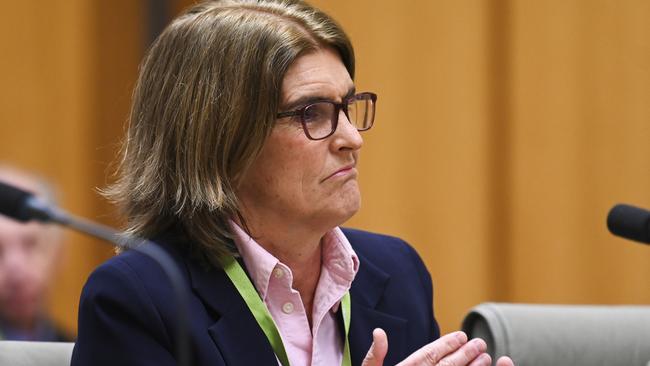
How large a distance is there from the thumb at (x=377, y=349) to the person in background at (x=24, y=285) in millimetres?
1403

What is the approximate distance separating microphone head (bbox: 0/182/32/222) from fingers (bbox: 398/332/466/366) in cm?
66

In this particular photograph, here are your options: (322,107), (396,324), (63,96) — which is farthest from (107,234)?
(63,96)

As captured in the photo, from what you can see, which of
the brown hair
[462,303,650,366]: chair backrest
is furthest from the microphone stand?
[462,303,650,366]: chair backrest

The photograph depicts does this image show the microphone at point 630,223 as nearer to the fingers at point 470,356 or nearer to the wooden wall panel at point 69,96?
the fingers at point 470,356

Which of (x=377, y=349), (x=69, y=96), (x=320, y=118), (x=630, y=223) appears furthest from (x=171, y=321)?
(x=69, y=96)

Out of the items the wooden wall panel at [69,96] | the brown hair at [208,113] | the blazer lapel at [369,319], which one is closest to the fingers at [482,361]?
the blazer lapel at [369,319]

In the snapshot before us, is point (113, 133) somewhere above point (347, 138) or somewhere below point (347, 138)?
below

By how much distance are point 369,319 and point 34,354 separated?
610mm

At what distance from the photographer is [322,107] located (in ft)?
6.35

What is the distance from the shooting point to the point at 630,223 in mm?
1657

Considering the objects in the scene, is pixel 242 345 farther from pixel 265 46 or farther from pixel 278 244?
pixel 265 46

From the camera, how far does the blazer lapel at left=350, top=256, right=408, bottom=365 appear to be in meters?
2.00

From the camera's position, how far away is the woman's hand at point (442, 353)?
175 centimetres

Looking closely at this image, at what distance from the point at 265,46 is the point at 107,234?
2.08 ft
